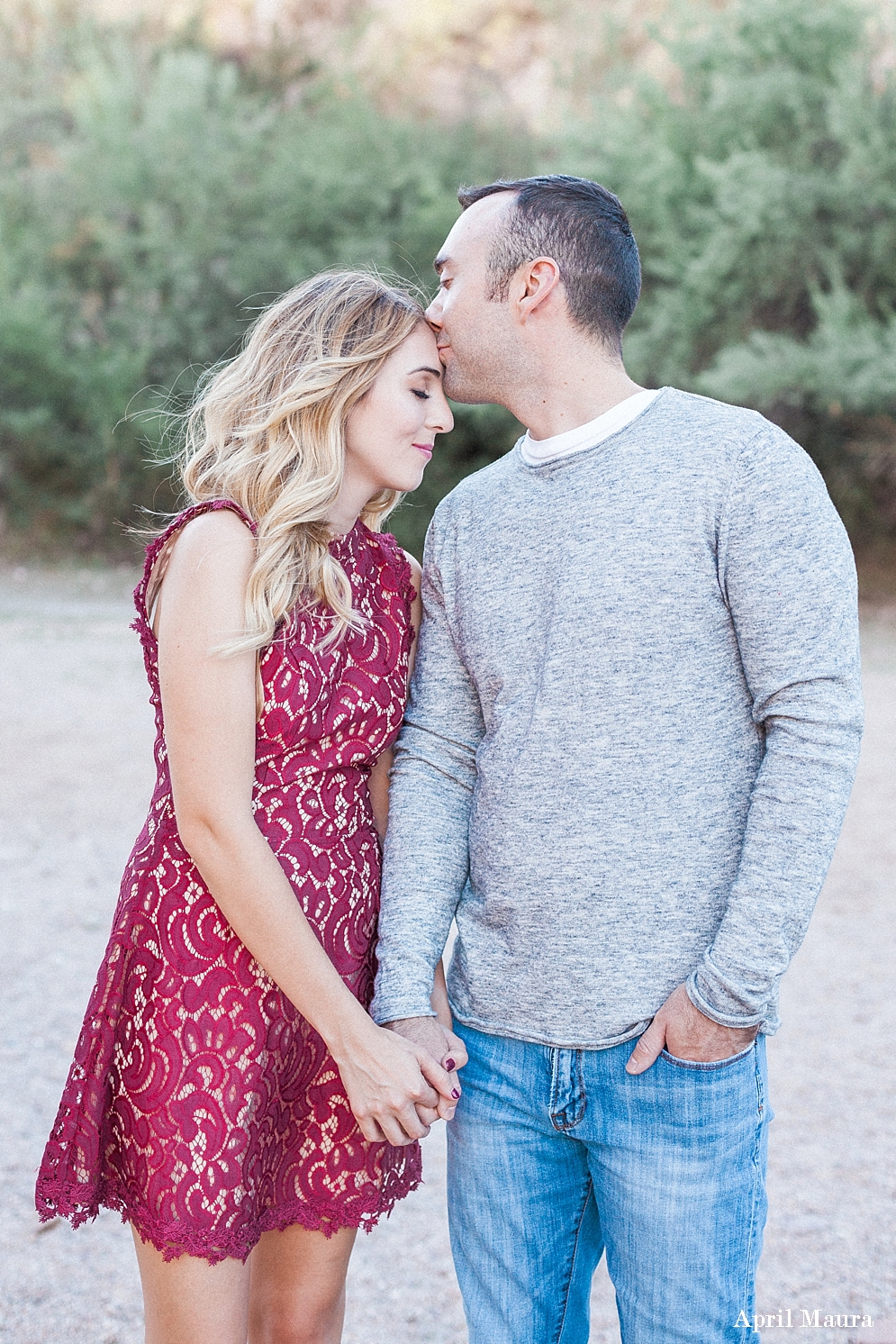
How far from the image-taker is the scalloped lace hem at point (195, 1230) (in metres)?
1.72

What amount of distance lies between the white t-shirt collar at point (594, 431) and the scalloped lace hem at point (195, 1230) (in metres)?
1.18

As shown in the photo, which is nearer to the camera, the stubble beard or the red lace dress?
the red lace dress

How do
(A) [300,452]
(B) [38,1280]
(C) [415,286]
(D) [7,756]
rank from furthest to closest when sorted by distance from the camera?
(D) [7,756] < (B) [38,1280] < (C) [415,286] < (A) [300,452]

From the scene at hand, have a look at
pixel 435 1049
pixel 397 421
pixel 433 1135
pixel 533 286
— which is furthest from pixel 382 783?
pixel 433 1135

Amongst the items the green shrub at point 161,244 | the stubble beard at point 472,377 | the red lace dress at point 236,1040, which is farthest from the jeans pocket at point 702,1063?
the green shrub at point 161,244

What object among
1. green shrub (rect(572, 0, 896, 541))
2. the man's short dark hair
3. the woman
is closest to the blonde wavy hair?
the woman

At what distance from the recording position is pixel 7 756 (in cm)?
761

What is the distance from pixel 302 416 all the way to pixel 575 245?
50 cm

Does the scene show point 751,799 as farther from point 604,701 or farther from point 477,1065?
point 477,1065

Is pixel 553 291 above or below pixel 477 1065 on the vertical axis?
above

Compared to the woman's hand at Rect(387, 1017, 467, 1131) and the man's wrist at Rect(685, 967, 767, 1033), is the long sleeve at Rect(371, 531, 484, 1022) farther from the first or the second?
the man's wrist at Rect(685, 967, 767, 1033)

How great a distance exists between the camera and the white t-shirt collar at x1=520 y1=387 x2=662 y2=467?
182 cm

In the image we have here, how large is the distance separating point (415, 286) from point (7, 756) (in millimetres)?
6147

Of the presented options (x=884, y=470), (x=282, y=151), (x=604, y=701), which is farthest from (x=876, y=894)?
(x=282, y=151)
